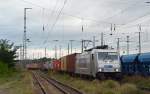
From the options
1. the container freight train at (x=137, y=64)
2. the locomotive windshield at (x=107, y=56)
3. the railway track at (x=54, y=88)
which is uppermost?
the locomotive windshield at (x=107, y=56)

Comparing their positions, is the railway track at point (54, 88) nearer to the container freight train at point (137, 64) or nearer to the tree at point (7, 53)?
the container freight train at point (137, 64)

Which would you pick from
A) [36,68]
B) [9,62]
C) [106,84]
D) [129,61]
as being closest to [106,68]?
[106,84]

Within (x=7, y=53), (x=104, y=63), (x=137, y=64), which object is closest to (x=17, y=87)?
(x=104, y=63)

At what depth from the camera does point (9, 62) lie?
74.6 metres

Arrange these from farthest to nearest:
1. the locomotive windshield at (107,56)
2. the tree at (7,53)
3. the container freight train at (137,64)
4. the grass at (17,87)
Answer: the tree at (7,53) < the container freight train at (137,64) < the locomotive windshield at (107,56) < the grass at (17,87)

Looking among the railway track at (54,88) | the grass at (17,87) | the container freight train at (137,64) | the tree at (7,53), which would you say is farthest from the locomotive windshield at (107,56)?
the tree at (7,53)

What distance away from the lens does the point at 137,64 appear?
42938 millimetres

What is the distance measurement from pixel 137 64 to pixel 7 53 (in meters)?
34.5

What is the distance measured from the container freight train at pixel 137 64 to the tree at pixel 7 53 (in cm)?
2912

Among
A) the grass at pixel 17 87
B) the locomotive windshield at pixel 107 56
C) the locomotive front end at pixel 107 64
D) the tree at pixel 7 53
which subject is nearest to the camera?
the grass at pixel 17 87

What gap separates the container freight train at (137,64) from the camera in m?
39.7

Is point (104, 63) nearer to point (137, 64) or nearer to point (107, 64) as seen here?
point (107, 64)

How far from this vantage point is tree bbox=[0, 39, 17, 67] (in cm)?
7200

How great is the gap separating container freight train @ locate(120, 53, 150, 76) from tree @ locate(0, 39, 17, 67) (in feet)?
95.5
